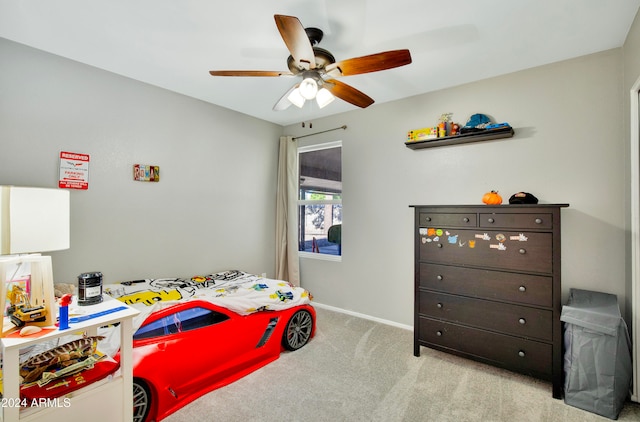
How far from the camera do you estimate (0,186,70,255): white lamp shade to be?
136 centimetres

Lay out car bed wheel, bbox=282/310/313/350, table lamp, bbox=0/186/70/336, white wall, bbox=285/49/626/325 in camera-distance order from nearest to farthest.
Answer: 1. table lamp, bbox=0/186/70/336
2. white wall, bbox=285/49/626/325
3. car bed wheel, bbox=282/310/313/350

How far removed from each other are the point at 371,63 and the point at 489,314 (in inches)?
79.5

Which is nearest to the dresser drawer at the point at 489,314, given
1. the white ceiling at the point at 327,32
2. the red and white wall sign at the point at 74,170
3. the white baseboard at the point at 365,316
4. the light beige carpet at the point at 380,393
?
the light beige carpet at the point at 380,393

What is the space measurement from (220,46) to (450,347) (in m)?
3.01

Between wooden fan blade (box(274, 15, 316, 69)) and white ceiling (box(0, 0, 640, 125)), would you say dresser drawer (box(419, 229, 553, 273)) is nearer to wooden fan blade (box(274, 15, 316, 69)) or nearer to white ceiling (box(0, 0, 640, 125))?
white ceiling (box(0, 0, 640, 125))

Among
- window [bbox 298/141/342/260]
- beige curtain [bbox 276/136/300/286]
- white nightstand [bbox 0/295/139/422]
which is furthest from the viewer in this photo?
beige curtain [bbox 276/136/300/286]

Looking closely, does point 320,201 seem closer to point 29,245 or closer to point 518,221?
point 518,221

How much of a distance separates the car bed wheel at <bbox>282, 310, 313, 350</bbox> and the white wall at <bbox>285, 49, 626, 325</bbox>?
3.04ft

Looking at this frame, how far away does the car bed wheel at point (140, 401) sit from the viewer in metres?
1.73

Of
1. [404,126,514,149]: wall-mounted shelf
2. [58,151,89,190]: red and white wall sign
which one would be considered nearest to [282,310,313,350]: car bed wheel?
[404,126,514,149]: wall-mounted shelf

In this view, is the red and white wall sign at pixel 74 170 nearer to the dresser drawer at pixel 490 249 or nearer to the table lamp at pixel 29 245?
the table lamp at pixel 29 245

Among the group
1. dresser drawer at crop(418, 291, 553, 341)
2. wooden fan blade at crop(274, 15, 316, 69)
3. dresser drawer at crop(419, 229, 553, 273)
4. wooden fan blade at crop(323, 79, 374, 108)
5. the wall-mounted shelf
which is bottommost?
dresser drawer at crop(418, 291, 553, 341)

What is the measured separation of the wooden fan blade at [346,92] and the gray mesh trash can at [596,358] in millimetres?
2033

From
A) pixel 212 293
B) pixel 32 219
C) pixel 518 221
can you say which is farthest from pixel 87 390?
pixel 518 221
